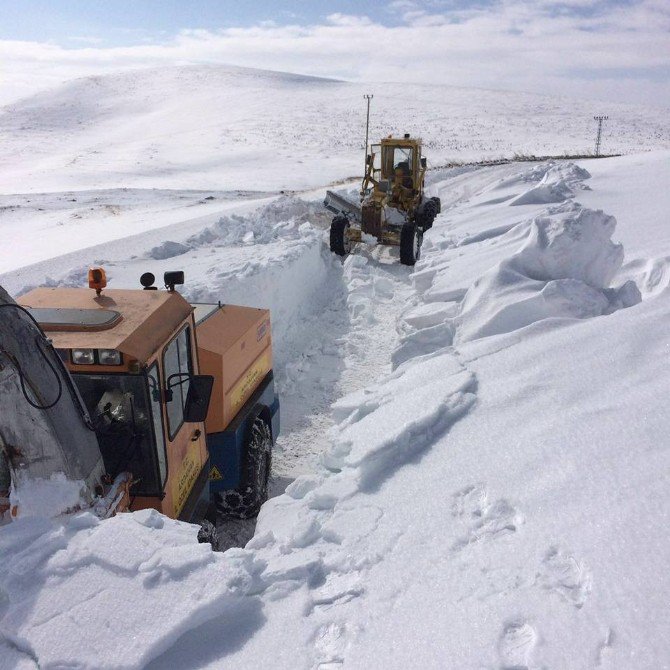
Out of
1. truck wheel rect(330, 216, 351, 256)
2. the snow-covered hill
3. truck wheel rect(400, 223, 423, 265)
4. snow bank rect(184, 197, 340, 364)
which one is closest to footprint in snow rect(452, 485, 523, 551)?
snow bank rect(184, 197, 340, 364)

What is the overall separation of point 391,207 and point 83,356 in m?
10.2

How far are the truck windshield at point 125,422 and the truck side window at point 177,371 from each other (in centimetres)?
20

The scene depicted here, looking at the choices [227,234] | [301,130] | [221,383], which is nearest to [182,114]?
[301,130]

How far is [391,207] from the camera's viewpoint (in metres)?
12.7

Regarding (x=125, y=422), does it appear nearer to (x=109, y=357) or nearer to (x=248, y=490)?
(x=109, y=357)

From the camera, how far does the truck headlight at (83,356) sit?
3218 millimetres

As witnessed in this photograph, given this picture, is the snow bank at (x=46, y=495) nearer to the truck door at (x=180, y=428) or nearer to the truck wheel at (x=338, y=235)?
the truck door at (x=180, y=428)

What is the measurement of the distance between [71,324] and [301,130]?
40272 millimetres

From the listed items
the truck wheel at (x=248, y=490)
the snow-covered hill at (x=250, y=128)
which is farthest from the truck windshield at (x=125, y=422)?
the snow-covered hill at (x=250, y=128)

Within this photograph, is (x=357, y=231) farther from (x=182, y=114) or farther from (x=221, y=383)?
(x=182, y=114)

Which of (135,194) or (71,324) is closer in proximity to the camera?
(71,324)

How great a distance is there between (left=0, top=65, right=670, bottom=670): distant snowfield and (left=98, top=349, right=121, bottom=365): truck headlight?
79 centimetres

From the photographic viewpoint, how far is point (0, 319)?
8.07 feet

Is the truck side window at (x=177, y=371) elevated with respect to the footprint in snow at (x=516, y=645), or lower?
elevated
